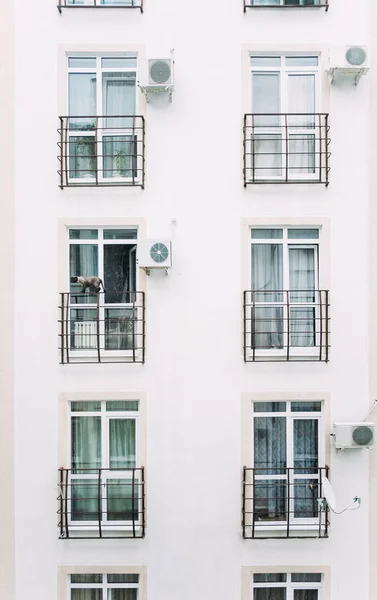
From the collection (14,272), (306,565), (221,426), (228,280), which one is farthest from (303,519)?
(14,272)

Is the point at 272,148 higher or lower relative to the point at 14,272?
higher

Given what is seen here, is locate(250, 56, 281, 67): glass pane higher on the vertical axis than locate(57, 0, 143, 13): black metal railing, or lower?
lower

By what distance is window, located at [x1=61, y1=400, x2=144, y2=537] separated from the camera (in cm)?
631

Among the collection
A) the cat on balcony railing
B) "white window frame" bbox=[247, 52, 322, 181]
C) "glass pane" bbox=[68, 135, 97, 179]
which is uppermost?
"white window frame" bbox=[247, 52, 322, 181]

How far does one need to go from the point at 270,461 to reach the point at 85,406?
2453 millimetres

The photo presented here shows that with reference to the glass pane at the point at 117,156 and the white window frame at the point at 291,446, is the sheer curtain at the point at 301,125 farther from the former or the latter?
the white window frame at the point at 291,446

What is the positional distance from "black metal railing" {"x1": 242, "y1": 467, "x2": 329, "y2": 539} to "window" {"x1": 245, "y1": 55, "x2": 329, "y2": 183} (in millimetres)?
3728

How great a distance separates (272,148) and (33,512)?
548 centimetres

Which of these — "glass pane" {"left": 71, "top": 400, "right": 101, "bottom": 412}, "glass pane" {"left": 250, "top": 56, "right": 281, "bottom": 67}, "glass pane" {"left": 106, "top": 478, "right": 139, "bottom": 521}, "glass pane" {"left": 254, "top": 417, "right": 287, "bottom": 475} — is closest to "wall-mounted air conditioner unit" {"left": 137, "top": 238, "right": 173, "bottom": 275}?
"glass pane" {"left": 71, "top": 400, "right": 101, "bottom": 412}

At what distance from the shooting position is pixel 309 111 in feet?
21.1

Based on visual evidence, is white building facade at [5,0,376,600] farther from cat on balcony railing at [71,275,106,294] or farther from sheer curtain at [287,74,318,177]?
cat on balcony railing at [71,275,106,294]

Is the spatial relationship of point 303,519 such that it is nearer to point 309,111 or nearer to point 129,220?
point 129,220

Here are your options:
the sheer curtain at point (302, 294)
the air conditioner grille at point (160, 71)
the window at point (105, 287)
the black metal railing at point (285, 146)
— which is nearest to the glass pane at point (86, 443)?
the window at point (105, 287)

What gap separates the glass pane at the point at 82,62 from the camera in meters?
6.38
